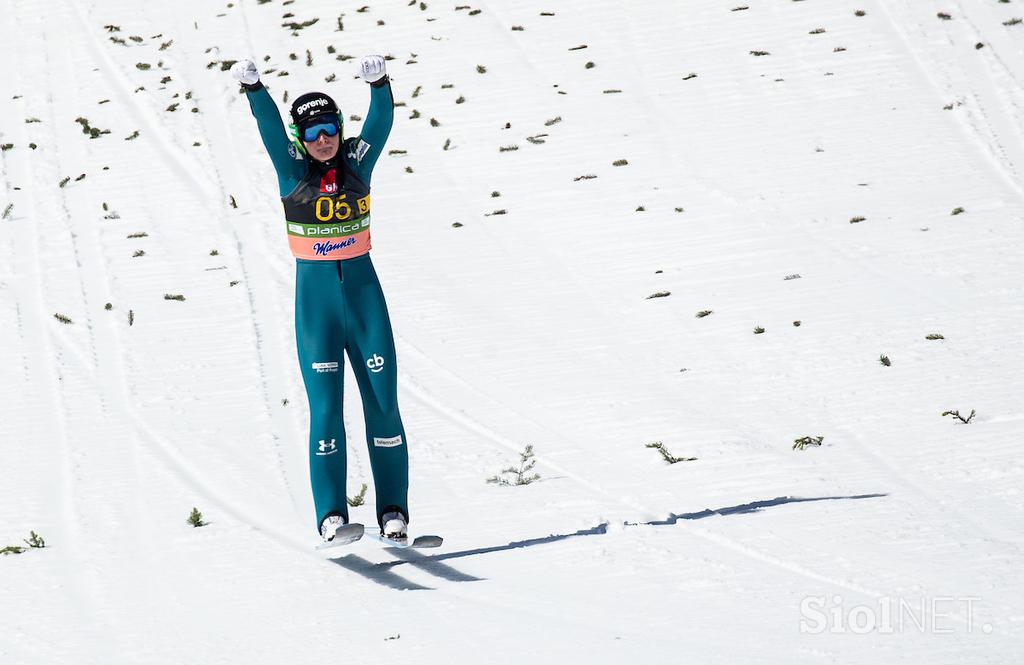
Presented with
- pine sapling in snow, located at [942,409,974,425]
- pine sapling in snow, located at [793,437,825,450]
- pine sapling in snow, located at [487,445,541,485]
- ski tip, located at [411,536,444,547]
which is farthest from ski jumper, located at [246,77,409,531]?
pine sapling in snow, located at [942,409,974,425]

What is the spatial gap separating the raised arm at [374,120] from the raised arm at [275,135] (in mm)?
327

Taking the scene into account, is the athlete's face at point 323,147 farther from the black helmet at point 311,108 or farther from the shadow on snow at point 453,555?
the shadow on snow at point 453,555

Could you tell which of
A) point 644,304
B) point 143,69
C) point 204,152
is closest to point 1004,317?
point 644,304

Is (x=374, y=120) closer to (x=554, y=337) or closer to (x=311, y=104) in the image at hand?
(x=311, y=104)

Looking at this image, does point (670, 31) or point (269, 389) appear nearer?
point (269, 389)

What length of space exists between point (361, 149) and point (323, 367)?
116 centimetres

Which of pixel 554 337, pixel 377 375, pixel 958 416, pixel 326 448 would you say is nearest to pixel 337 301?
pixel 377 375

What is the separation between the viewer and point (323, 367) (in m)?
Result: 6.55

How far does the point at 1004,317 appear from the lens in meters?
9.91

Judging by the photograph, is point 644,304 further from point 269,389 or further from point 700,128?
point 700,128

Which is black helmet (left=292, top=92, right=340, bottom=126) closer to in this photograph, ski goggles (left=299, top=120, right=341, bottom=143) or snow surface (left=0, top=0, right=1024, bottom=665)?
ski goggles (left=299, top=120, right=341, bottom=143)

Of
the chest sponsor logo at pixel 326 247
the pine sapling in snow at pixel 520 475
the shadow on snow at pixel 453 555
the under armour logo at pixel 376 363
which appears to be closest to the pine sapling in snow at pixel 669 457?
the pine sapling in snow at pixel 520 475

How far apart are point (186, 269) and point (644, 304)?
449 centimetres

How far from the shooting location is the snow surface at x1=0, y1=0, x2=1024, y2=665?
5676mm
